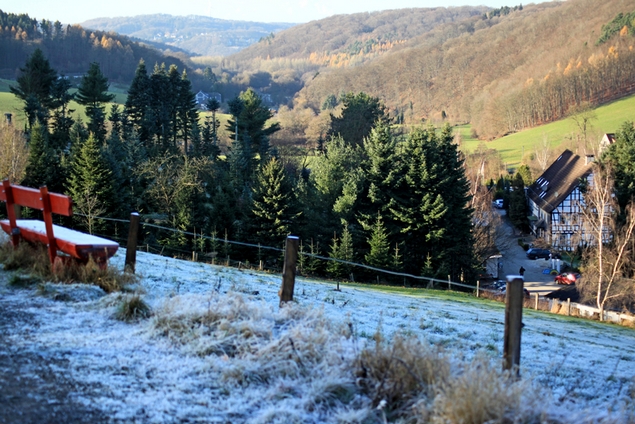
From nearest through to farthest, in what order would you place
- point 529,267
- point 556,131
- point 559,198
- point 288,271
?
point 288,271
point 529,267
point 559,198
point 556,131

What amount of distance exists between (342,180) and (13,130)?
23057mm

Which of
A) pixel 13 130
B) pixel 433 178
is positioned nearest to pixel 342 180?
pixel 433 178

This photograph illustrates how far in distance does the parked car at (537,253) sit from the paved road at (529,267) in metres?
0.55

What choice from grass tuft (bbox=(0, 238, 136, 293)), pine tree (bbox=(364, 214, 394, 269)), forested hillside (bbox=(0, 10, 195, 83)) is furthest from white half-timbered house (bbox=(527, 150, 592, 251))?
→ forested hillside (bbox=(0, 10, 195, 83))

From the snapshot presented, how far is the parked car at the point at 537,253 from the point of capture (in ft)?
197

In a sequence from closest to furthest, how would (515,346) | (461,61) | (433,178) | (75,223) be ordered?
(515,346), (75,223), (433,178), (461,61)

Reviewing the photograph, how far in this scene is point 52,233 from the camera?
8531mm

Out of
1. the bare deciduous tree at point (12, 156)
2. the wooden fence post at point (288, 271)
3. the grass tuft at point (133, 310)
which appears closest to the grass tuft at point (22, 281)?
the grass tuft at point (133, 310)

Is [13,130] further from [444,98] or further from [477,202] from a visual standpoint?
[444,98]

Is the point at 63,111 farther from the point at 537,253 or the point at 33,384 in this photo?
the point at 33,384

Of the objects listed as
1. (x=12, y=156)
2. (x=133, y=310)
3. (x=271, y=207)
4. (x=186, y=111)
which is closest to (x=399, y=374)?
(x=133, y=310)

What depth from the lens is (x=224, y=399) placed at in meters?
5.36

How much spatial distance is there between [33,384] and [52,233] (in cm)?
367

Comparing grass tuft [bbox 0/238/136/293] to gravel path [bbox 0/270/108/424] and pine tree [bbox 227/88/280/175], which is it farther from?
pine tree [bbox 227/88/280/175]
